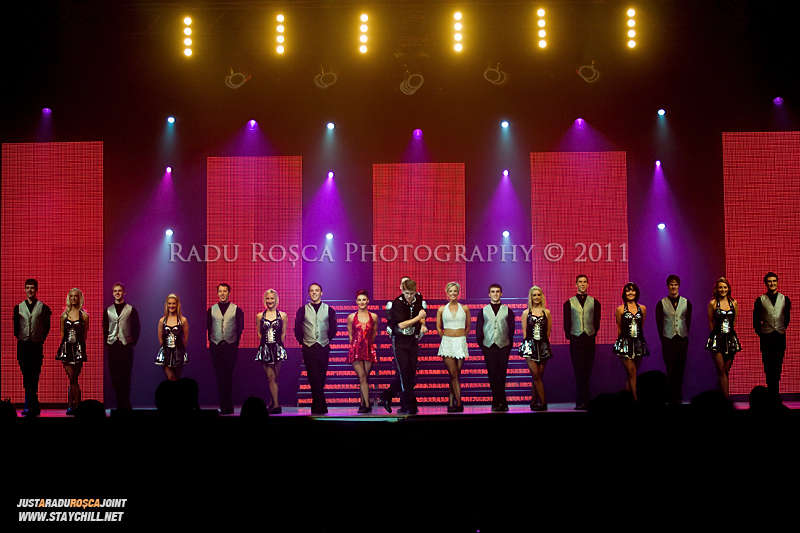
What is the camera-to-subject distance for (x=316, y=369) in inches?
314

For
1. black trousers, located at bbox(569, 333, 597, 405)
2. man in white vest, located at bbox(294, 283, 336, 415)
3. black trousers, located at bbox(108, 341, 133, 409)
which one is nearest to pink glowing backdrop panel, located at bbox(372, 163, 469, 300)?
man in white vest, located at bbox(294, 283, 336, 415)

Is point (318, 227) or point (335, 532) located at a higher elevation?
point (318, 227)

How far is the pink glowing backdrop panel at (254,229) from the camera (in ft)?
30.9

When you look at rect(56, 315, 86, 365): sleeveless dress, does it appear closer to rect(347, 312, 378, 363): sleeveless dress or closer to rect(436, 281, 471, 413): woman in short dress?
rect(347, 312, 378, 363): sleeveless dress

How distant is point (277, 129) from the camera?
9602 mm

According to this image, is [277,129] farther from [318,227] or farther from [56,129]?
[56,129]

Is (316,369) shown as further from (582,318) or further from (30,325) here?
(30,325)

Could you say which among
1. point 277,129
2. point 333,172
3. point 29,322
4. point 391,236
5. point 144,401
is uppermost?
point 277,129

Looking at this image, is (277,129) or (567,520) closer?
(567,520)

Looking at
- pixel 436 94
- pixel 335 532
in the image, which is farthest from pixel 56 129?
pixel 335 532

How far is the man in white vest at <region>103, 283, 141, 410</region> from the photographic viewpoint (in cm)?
820

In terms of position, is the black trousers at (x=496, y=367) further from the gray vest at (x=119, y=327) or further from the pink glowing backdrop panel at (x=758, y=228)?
the gray vest at (x=119, y=327)

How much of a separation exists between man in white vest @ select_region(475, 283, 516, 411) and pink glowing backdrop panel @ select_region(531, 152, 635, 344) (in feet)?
5.30

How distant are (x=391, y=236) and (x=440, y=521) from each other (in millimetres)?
6510
